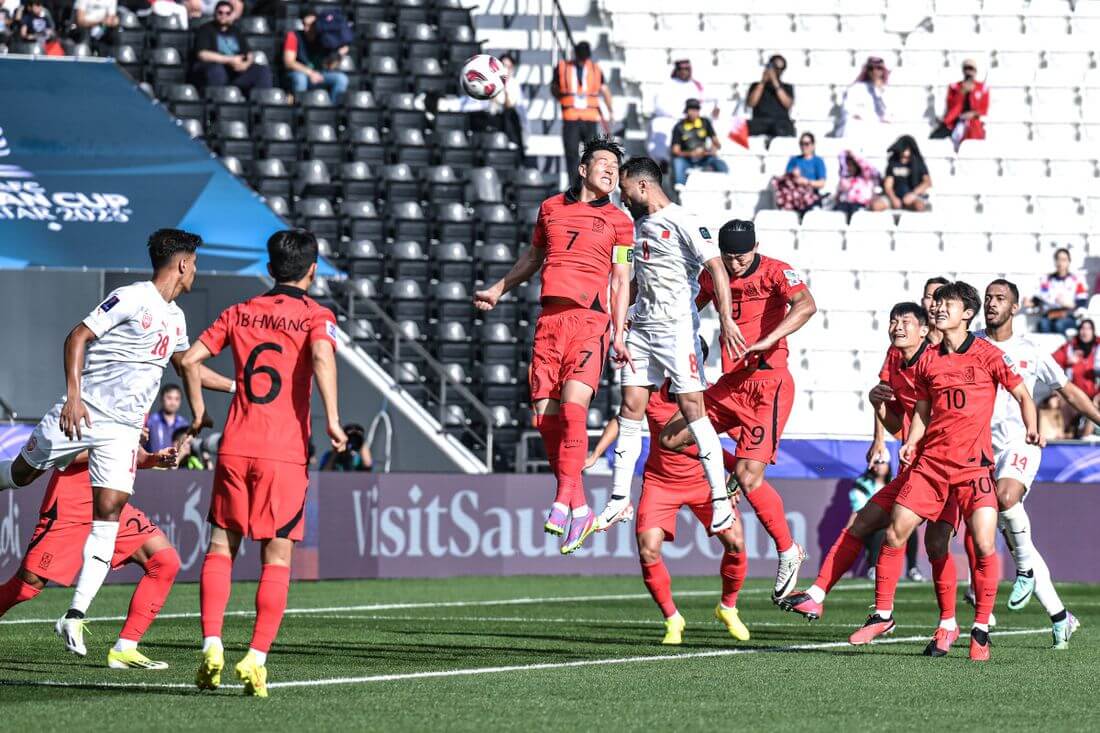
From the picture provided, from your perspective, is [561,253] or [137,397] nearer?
[137,397]

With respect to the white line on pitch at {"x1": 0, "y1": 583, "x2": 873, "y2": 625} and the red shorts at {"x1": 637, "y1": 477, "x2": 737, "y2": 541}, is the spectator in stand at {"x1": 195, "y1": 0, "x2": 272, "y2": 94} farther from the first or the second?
the red shorts at {"x1": 637, "y1": 477, "x2": 737, "y2": 541}

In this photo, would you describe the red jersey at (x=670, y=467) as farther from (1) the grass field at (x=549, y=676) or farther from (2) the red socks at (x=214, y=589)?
(2) the red socks at (x=214, y=589)

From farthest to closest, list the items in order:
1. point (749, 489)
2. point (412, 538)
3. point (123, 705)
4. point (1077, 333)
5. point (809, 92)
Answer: point (809, 92)
point (1077, 333)
point (412, 538)
point (749, 489)
point (123, 705)

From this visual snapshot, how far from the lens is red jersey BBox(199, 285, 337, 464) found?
28.3 feet

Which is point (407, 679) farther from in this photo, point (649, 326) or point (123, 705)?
point (649, 326)

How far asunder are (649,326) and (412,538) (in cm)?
986

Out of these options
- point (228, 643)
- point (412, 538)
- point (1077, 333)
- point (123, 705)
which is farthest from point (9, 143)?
point (123, 705)

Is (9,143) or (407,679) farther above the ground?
(9,143)

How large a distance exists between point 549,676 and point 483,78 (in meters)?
6.39

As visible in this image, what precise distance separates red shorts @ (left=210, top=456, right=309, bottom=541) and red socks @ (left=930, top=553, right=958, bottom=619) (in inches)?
174

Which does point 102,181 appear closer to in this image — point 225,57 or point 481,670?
point 225,57

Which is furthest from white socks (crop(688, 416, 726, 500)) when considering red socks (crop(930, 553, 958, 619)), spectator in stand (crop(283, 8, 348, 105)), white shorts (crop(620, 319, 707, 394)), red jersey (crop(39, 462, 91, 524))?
spectator in stand (crop(283, 8, 348, 105))

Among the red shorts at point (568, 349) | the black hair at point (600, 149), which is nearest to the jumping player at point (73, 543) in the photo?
the red shorts at point (568, 349)

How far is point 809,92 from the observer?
29.2 m
